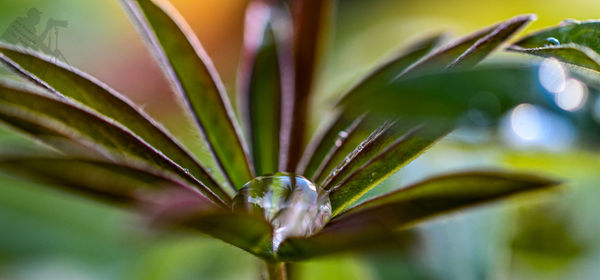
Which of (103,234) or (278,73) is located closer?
(278,73)

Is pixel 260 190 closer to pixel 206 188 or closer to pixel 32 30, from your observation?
pixel 206 188

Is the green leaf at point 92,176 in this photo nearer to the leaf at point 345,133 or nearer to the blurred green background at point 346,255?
the blurred green background at point 346,255

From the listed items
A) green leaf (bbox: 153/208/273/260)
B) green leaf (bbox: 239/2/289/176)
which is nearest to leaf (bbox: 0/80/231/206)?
green leaf (bbox: 153/208/273/260)

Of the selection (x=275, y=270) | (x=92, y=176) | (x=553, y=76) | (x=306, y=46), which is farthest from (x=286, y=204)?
(x=306, y=46)

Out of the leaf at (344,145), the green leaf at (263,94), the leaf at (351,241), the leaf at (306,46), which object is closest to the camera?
the leaf at (351,241)

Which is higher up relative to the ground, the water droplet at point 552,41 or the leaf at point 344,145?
the water droplet at point 552,41

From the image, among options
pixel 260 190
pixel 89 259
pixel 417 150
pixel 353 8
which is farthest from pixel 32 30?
pixel 353 8

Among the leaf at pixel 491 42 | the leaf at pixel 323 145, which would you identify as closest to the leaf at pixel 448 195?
the leaf at pixel 491 42
